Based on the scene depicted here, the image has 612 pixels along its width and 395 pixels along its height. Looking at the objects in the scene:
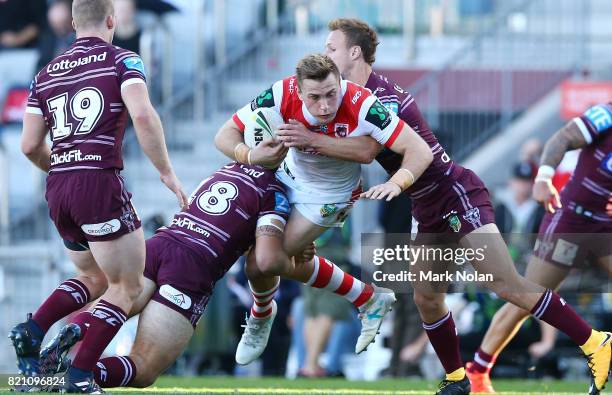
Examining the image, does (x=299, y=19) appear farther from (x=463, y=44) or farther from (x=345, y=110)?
(x=345, y=110)

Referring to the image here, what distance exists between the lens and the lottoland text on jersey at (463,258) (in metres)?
8.56

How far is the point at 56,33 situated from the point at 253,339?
8.12 meters

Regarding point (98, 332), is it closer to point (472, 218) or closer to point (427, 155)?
point (427, 155)

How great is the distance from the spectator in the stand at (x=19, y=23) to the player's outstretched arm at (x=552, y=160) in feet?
31.6

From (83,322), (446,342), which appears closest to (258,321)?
(446,342)

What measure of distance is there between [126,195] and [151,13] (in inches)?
356

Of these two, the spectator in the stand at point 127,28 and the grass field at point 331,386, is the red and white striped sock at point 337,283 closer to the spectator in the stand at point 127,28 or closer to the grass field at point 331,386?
the grass field at point 331,386

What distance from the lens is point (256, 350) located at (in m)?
9.39

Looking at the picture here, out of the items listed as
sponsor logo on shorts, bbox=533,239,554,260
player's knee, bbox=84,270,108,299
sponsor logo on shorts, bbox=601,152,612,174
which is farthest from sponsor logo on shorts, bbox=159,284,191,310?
sponsor logo on shorts, bbox=601,152,612,174

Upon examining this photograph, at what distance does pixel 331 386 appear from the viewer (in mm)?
10891

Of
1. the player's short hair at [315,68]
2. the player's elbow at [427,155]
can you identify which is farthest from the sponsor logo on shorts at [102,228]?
the player's elbow at [427,155]

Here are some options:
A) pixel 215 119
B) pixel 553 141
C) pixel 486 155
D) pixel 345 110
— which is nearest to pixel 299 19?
pixel 215 119

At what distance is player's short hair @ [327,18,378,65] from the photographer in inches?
347

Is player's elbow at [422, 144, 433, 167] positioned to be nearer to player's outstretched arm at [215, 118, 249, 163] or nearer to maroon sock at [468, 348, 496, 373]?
player's outstretched arm at [215, 118, 249, 163]
